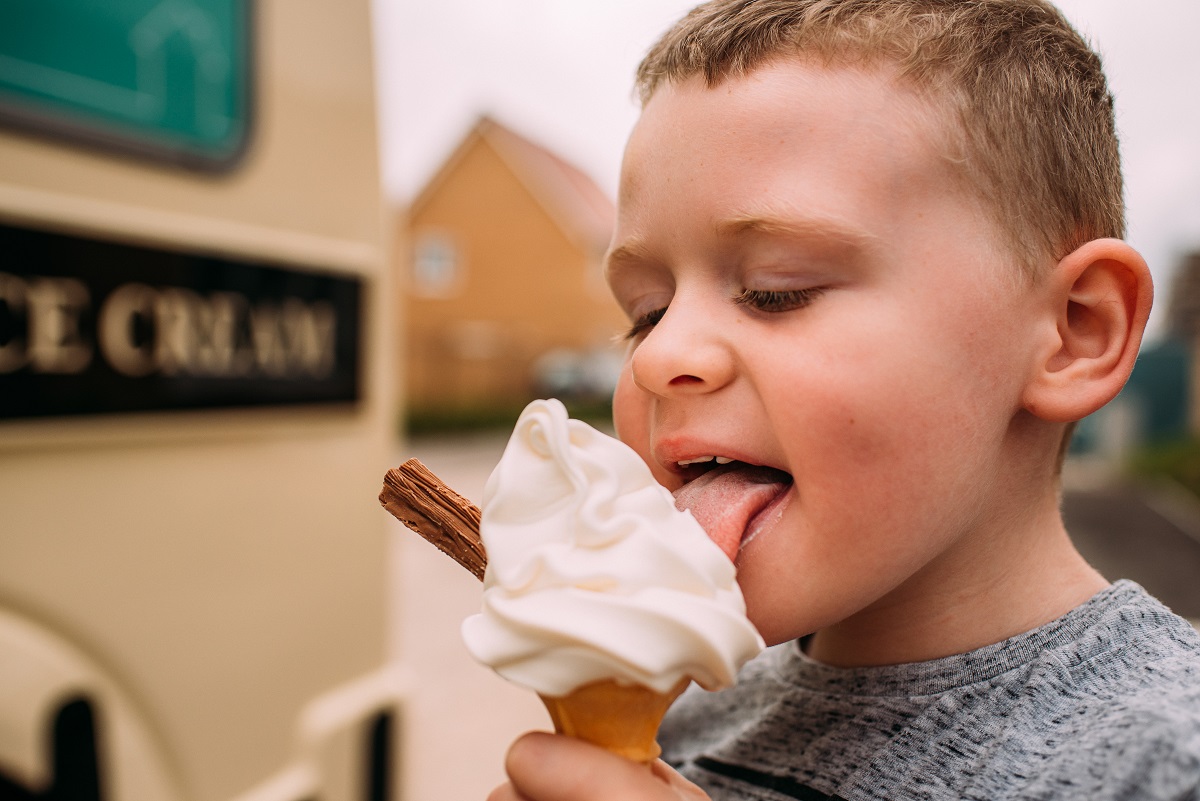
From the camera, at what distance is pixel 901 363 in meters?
1.12

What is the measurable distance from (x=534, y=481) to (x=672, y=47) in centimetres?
68

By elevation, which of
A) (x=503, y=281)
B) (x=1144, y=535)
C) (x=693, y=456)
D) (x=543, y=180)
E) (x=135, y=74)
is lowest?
(x=1144, y=535)

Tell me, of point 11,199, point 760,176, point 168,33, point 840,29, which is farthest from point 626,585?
point 168,33

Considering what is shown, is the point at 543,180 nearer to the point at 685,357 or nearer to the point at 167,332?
the point at 167,332

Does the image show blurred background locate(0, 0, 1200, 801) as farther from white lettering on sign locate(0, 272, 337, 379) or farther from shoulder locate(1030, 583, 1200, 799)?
shoulder locate(1030, 583, 1200, 799)

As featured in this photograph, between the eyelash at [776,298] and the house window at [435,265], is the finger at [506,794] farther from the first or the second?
the house window at [435,265]

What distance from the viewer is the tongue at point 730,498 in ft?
3.70

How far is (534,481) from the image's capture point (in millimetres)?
1176

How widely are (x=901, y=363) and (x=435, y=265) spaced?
24.3 metres

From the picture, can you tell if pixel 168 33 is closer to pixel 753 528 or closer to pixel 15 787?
pixel 15 787

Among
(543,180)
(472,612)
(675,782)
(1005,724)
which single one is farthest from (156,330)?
(543,180)

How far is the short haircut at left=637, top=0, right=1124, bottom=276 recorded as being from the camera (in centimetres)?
119

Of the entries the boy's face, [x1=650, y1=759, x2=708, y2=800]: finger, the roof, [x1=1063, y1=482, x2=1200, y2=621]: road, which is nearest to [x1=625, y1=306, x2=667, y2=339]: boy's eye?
the boy's face

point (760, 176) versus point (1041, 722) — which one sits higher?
Result: point (760, 176)
